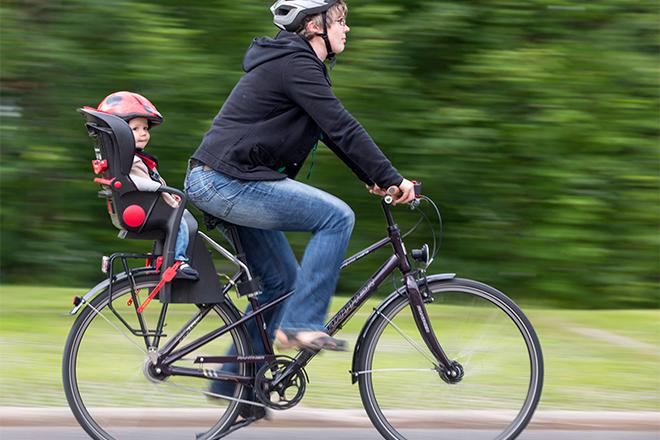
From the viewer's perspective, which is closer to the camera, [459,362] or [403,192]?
[403,192]

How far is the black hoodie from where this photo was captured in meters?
4.27

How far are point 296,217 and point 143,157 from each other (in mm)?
683

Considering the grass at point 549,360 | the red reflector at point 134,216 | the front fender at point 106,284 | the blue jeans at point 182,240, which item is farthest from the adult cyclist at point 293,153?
the grass at point 549,360

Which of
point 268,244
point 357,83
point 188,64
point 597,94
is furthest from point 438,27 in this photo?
point 268,244

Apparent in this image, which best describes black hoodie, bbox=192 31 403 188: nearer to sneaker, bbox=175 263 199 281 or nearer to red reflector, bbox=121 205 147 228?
red reflector, bbox=121 205 147 228

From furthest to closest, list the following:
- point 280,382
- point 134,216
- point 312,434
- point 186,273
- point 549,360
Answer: point 549,360, point 312,434, point 280,382, point 186,273, point 134,216

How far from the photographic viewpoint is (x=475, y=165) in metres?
9.42

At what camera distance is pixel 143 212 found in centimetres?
436

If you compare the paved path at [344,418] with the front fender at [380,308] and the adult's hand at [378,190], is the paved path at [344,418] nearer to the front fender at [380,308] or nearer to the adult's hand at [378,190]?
the front fender at [380,308]

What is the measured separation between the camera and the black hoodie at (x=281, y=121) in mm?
4270

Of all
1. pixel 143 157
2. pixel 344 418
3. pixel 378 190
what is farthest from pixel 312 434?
pixel 143 157

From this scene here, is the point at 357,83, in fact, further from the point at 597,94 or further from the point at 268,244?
the point at 268,244

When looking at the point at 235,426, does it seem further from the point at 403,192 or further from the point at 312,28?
the point at 312,28

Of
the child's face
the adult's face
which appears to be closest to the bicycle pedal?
the child's face
